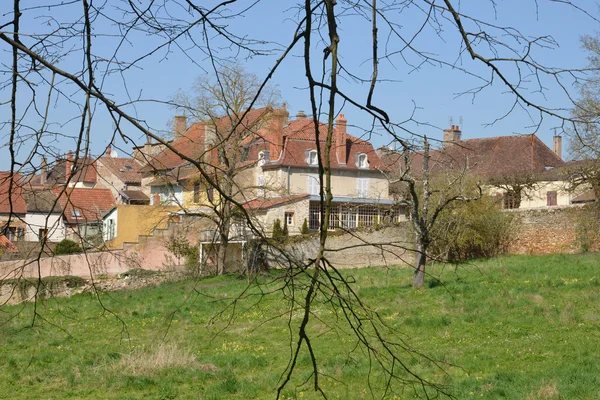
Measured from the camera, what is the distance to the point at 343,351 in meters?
8.70

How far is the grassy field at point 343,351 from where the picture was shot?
10000 millimetres

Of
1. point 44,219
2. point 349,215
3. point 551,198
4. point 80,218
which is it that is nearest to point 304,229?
point 349,215

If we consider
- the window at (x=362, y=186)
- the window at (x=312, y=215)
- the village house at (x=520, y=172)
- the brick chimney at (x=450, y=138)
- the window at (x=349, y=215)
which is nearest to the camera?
the brick chimney at (x=450, y=138)

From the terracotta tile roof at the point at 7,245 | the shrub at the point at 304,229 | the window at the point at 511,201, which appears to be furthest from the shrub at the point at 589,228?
the terracotta tile roof at the point at 7,245

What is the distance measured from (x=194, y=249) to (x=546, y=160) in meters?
22.1

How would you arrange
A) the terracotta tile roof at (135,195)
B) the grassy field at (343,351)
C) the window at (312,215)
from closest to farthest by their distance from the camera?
the grassy field at (343,351) → the window at (312,215) → the terracotta tile roof at (135,195)

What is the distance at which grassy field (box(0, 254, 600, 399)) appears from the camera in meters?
10.0

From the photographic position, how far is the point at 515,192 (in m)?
43.1

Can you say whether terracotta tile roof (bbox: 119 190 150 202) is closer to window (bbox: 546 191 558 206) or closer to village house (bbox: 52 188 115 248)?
window (bbox: 546 191 558 206)

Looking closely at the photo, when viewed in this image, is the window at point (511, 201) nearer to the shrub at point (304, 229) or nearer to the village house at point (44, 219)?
the shrub at point (304, 229)

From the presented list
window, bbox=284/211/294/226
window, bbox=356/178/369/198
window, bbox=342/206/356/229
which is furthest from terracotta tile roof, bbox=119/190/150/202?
window, bbox=342/206/356/229

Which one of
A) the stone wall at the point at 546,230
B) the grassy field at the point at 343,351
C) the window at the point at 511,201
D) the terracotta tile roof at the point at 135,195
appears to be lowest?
the grassy field at the point at 343,351

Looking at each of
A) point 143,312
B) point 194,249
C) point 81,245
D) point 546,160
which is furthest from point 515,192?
point 81,245

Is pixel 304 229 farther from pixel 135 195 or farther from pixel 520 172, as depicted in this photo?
pixel 135 195
